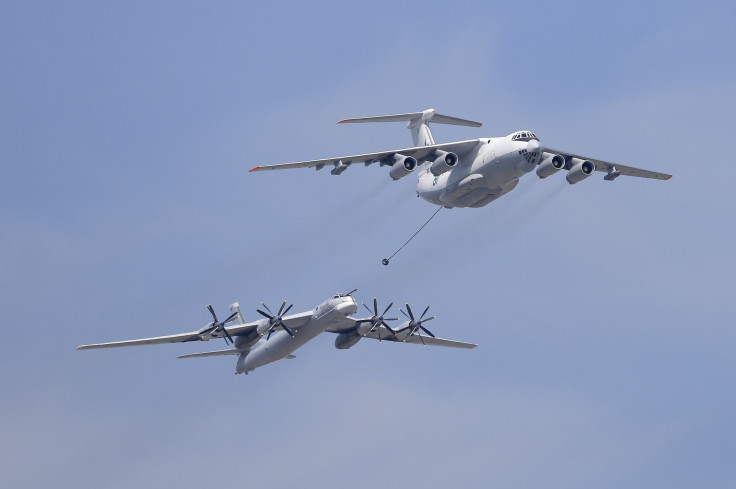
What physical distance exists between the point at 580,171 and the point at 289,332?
1491 cm

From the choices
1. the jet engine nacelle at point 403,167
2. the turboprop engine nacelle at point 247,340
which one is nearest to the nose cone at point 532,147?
the jet engine nacelle at point 403,167

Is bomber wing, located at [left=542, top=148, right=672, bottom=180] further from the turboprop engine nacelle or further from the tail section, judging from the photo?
the turboprop engine nacelle

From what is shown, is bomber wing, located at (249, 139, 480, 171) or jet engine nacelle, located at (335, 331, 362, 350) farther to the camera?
jet engine nacelle, located at (335, 331, 362, 350)

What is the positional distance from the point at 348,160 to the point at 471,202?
570 centimetres

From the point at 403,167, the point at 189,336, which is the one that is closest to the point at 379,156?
the point at 403,167

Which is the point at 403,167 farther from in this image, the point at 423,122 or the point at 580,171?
the point at 423,122

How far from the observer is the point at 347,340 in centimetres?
5647

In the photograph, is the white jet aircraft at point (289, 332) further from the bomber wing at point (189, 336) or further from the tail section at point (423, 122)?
the tail section at point (423, 122)

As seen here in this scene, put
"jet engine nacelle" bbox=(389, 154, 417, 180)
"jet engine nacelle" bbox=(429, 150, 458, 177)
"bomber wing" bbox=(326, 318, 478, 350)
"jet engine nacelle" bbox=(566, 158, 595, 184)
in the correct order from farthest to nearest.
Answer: "bomber wing" bbox=(326, 318, 478, 350) < "jet engine nacelle" bbox=(566, 158, 595, 184) < "jet engine nacelle" bbox=(429, 150, 458, 177) < "jet engine nacelle" bbox=(389, 154, 417, 180)

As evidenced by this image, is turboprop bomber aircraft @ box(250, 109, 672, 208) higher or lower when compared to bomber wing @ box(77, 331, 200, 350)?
higher

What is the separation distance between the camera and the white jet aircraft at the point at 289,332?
5178 cm

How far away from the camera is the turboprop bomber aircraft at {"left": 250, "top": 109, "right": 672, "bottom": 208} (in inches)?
2035

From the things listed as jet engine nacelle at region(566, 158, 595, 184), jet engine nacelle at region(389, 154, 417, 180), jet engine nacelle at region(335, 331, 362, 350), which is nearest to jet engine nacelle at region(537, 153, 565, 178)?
jet engine nacelle at region(566, 158, 595, 184)

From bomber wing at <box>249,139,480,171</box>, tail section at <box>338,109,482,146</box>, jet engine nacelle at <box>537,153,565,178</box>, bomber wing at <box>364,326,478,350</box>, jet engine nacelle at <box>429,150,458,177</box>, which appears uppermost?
tail section at <box>338,109,482,146</box>
